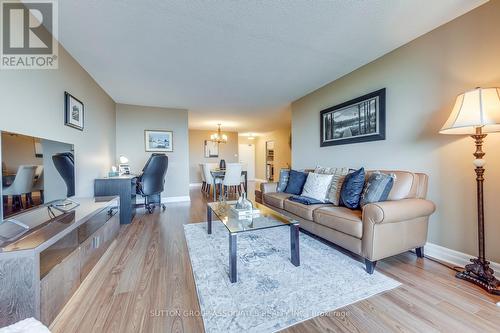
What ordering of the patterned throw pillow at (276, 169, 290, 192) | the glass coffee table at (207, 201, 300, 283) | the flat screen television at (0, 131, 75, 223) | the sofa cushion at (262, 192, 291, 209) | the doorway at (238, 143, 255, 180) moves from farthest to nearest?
the doorway at (238, 143, 255, 180), the patterned throw pillow at (276, 169, 290, 192), the sofa cushion at (262, 192, 291, 209), the glass coffee table at (207, 201, 300, 283), the flat screen television at (0, 131, 75, 223)

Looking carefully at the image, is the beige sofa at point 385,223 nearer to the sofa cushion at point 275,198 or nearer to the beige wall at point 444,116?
the beige wall at point 444,116

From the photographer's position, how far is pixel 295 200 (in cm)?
278

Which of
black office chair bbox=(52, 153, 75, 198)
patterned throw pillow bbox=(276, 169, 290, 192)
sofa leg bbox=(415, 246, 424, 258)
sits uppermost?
black office chair bbox=(52, 153, 75, 198)

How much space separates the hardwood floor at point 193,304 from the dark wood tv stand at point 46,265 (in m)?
0.16

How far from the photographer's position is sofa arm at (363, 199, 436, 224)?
1.72 meters

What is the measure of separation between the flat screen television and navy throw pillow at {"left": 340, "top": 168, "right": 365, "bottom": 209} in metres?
2.79

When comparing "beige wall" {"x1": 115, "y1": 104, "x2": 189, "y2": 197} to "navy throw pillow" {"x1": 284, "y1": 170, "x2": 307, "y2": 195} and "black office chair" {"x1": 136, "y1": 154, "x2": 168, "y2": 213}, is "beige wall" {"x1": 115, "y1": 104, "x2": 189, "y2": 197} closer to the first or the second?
"black office chair" {"x1": 136, "y1": 154, "x2": 168, "y2": 213}

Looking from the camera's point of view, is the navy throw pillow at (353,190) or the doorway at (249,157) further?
the doorway at (249,157)

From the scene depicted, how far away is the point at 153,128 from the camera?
4.95 meters

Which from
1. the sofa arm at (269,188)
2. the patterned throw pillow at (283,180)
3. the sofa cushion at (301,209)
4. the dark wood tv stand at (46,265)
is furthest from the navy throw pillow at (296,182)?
the dark wood tv stand at (46,265)

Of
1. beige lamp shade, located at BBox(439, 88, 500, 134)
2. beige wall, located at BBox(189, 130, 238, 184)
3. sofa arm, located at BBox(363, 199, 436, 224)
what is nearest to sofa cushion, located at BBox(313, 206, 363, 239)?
sofa arm, located at BBox(363, 199, 436, 224)

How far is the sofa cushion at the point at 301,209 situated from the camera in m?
2.44

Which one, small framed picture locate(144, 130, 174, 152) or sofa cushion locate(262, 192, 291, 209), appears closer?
sofa cushion locate(262, 192, 291, 209)

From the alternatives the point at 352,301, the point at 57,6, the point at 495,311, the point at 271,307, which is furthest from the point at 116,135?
the point at 495,311
